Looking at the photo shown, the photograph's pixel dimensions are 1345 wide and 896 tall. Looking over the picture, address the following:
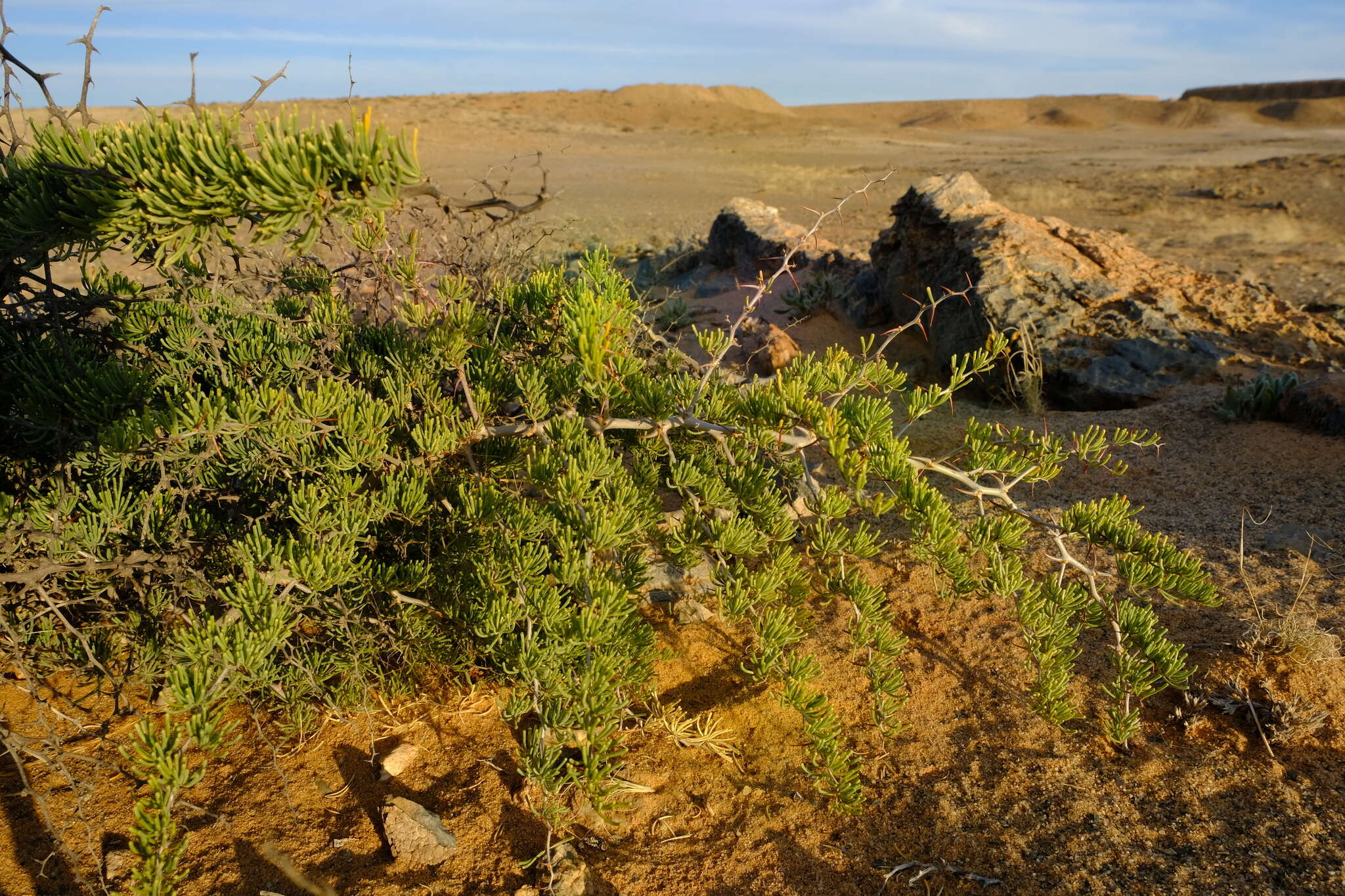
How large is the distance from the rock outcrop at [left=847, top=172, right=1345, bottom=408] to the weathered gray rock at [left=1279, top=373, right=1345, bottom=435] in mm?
940

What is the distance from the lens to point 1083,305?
6523 mm

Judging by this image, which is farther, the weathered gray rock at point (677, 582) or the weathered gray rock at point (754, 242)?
the weathered gray rock at point (754, 242)

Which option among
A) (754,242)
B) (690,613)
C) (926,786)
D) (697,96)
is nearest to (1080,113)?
(697,96)

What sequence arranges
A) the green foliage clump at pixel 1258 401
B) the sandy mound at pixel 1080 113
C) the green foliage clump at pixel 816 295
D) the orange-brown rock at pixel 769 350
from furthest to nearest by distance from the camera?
the sandy mound at pixel 1080 113, the green foliage clump at pixel 816 295, the orange-brown rock at pixel 769 350, the green foliage clump at pixel 1258 401

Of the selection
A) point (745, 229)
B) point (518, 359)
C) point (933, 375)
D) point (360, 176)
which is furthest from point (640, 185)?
point (360, 176)

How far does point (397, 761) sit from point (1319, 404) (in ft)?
17.2

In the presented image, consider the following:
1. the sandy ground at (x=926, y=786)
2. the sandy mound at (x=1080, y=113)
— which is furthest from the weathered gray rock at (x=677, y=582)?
the sandy mound at (x=1080, y=113)

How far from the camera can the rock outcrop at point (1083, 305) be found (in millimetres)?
6066

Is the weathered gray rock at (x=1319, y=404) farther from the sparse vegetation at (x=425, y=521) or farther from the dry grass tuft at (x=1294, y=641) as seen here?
the sparse vegetation at (x=425, y=521)

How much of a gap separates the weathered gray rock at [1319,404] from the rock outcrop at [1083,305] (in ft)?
3.09

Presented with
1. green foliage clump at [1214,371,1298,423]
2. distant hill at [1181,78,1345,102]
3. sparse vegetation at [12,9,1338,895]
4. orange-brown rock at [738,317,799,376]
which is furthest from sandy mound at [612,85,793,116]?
sparse vegetation at [12,9,1338,895]

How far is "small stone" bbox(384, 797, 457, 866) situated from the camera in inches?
87.7

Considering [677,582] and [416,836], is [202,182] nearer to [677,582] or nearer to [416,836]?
[416,836]

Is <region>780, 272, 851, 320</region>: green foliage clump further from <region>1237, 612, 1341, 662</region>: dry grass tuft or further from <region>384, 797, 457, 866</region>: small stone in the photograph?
<region>384, 797, 457, 866</region>: small stone
